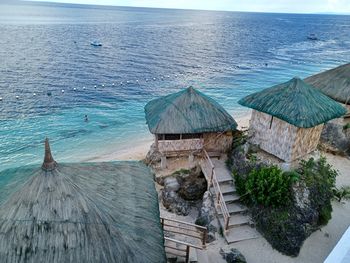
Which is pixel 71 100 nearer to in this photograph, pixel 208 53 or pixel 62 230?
pixel 62 230

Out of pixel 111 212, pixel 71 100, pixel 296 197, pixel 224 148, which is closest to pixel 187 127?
pixel 224 148

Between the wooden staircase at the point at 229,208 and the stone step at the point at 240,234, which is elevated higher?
the wooden staircase at the point at 229,208

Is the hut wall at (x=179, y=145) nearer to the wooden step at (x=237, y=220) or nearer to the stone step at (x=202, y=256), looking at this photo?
the wooden step at (x=237, y=220)

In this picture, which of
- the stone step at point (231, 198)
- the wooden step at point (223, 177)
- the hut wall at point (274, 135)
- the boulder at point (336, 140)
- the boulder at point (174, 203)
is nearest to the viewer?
the stone step at point (231, 198)

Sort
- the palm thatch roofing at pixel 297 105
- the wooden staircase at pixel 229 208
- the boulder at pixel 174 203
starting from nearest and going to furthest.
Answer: the wooden staircase at pixel 229 208, the palm thatch roofing at pixel 297 105, the boulder at pixel 174 203

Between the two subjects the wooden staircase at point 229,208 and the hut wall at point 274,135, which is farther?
the hut wall at point 274,135

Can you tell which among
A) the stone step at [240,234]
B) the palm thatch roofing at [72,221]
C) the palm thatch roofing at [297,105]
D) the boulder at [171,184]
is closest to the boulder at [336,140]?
the palm thatch roofing at [297,105]

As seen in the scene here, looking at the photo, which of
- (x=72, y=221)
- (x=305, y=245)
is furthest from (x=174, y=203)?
(x=72, y=221)
